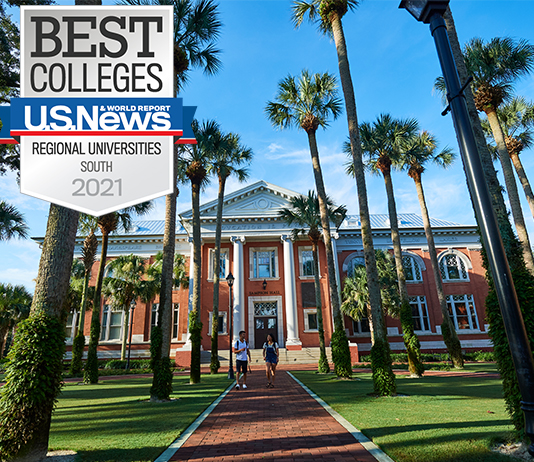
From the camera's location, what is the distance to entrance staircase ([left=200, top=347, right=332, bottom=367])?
26391 millimetres

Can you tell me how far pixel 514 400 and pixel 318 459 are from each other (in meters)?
2.68

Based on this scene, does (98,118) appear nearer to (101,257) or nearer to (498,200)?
(498,200)

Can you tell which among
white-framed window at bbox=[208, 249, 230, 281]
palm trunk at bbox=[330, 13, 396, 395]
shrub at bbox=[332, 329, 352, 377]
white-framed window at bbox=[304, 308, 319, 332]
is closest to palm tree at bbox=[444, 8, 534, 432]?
palm trunk at bbox=[330, 13, 396, 395]

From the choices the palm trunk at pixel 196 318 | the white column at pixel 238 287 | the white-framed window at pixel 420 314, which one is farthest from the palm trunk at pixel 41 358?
the white-framed window at pixel 420 314

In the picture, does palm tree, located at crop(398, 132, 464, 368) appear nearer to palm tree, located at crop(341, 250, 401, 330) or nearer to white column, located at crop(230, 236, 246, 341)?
palm tree, located at crop(341, 250, 401, 330)

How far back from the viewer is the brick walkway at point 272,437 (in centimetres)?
448

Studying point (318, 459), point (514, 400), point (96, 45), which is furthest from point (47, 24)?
point (514, 400)

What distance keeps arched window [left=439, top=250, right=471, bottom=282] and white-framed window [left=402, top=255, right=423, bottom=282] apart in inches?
82.9

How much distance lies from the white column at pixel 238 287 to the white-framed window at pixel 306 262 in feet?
17.3

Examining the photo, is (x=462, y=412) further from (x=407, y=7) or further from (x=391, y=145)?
(x=391, y=145)

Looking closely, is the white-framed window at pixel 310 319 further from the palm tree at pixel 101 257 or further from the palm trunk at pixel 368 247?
the palm trunk at pixel 368 247

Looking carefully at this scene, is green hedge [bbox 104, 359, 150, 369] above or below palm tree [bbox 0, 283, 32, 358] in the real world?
below

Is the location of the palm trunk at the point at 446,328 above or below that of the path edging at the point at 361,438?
above

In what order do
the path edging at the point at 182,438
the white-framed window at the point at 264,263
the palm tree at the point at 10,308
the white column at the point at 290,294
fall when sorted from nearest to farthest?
the path edging at the point at 182,438
the palm tree at the point at 10,308
the white column at the point at 290,294
the white-framed window at the point at 264,263
